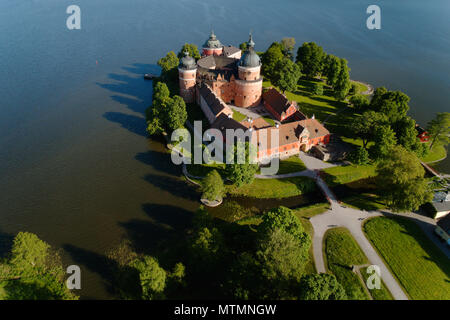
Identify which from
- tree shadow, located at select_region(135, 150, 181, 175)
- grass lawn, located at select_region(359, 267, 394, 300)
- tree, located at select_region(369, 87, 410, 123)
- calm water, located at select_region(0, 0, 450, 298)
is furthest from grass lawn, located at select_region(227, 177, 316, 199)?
tree, located at select_region(369, 87, 410, 123)

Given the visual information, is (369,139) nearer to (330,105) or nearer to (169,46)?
(330,105)

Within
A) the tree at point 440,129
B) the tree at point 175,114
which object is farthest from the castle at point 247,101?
the tree at point 440,129

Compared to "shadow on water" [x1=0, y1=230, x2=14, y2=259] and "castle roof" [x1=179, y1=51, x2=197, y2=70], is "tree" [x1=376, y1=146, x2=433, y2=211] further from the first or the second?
"shadow on water" [x1=0, y1=230, x2=14, y2=259]

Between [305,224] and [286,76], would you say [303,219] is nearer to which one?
[305,224]

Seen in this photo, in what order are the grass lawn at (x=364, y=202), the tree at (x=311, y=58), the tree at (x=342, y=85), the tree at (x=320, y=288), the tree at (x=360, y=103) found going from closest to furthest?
the tree at (x=320, y=288) → the grass lawn at (x=364, y=202) → the tree at (x=360, y=103) → the tree at (x=342, y=85) → the tree at (x=311, y=58)

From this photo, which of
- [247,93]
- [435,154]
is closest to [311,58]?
[247,93]

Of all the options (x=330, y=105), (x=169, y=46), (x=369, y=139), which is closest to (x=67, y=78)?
(x=169, y=46)

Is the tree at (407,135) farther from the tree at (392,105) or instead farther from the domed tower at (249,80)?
the domed tower at (249,80)
